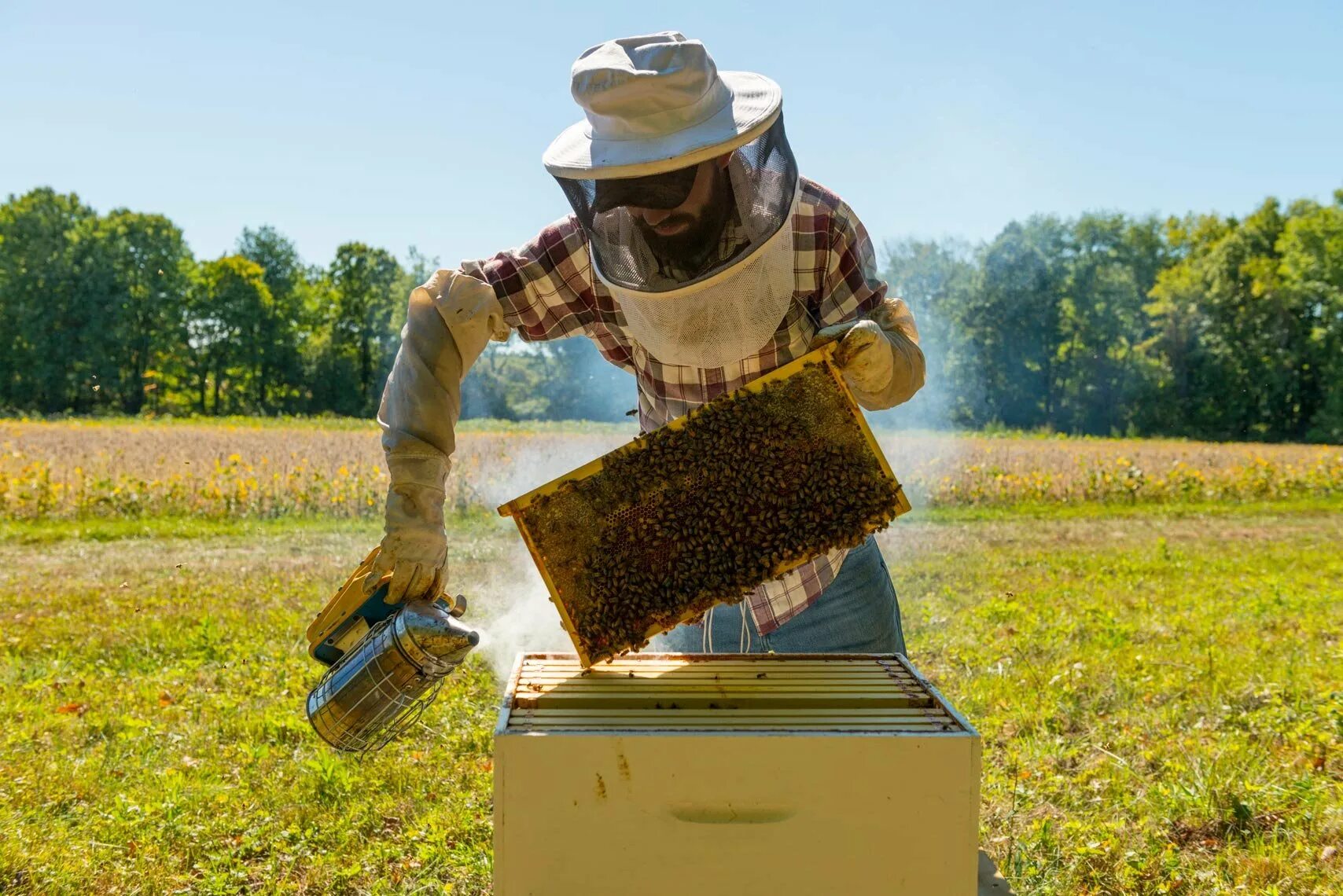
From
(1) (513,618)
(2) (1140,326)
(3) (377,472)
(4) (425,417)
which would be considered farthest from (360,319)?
(4) (425,417)

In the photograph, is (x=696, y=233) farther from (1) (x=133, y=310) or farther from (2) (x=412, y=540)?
(1) (x=133, y=310)

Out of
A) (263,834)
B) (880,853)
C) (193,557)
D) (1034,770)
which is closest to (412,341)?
(880,853)

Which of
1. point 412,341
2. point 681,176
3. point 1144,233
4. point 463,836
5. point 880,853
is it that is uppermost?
point 1144,233

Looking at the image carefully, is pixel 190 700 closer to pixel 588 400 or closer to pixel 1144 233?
pixel 588 400

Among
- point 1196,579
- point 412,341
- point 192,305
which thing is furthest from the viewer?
point 192,305

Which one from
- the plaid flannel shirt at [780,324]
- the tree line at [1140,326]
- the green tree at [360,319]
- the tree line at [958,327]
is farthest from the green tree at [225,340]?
the plaid flannel shirt at [780,324]

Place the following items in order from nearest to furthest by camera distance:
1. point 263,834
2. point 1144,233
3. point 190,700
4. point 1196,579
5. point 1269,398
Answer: point 263,834, point 190,700, point 1196,579, point 1269,398, point 1144,233

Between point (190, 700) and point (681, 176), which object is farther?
point (190, 700)

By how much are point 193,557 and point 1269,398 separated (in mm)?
43408

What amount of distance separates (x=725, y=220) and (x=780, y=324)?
38cm

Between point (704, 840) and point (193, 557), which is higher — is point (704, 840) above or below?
above

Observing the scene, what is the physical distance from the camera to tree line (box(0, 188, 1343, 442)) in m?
41.6

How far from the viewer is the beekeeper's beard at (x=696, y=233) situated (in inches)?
94.0

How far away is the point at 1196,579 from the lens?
8.12m
